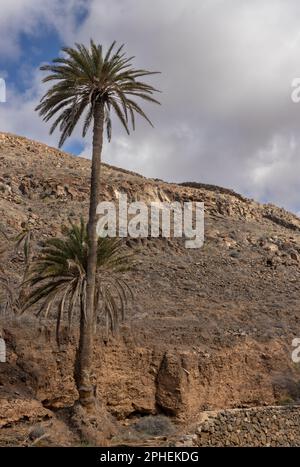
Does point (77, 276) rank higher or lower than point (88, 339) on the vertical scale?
higher

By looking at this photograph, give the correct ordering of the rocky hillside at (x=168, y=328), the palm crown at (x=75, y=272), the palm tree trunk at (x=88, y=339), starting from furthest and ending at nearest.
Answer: the rocky hillside at (x=168, y=328) < the palm crown at (x=75, y=272) < the palm tree trunk at (x=88, y=339)

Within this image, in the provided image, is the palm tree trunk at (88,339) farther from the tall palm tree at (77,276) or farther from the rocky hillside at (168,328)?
the rocky hillside at (168,328)

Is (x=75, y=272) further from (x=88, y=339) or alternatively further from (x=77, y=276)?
(x=88, y=339)

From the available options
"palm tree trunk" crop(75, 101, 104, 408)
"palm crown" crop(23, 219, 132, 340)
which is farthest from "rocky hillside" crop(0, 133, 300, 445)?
"palm crown" crop(23, 219, 132, 340)

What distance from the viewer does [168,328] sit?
23375 mm

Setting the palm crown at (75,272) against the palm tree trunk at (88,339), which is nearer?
the palm tree trunk at (88,339)

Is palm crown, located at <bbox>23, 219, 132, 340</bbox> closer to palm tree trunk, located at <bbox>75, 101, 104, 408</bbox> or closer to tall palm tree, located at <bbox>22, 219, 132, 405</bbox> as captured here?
tall palm tree, located at <bbox>22, 219, 132, 405</bbox>

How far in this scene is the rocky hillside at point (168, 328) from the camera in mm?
19609

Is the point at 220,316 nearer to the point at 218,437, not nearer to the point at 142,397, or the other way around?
the point at 142,397

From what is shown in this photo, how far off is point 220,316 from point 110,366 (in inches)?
279

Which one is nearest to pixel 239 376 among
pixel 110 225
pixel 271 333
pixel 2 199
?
pixel 271 333

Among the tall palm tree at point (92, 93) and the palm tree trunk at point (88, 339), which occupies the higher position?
the tall palm tree at point (92, 93)

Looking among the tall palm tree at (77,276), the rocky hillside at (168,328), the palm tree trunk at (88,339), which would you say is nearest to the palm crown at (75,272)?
the tall palm tree at (77,276)

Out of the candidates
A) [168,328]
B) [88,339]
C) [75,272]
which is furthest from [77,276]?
[168,328]
